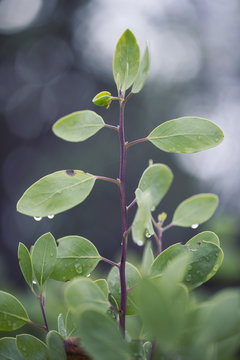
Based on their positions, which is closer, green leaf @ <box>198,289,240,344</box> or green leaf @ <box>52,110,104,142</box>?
green leaf @ <box>198,289,240,344</box>

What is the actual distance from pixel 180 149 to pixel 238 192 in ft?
13.5

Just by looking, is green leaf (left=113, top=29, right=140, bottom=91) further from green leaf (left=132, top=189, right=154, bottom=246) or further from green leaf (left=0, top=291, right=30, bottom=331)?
green leaf (left=0, top=291, right=30, bottom=331)

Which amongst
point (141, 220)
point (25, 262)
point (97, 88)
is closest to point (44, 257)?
point (25, 262)

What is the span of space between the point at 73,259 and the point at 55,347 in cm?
9

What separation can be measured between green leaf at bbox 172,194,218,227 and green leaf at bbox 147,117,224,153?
0.06m

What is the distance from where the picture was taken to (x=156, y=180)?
39 centimetres

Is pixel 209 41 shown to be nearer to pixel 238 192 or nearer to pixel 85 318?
pixel 238 192

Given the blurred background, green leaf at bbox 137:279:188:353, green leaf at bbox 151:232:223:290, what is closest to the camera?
green leaf at bbox 137:279:188:353

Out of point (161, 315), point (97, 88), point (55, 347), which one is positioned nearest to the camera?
point (161, 315)

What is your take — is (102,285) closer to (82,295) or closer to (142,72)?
(82,295)

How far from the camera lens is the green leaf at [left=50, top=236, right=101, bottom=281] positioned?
396mm

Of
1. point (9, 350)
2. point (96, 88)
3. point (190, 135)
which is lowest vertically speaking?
point (96, 88)

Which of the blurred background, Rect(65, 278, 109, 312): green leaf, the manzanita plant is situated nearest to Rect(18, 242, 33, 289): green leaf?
the manzanita plant

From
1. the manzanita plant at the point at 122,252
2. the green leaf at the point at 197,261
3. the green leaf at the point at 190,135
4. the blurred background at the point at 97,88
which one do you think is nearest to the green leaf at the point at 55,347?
the manzanita plant at the point at 122,252
